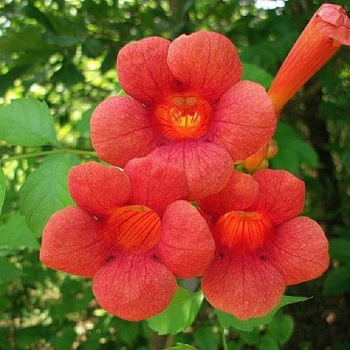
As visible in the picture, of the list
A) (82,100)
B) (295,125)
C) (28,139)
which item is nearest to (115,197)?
(28,139)

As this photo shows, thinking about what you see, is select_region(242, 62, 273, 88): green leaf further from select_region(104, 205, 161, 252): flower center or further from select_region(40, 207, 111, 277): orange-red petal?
select_region(40, 207, 111, 277): orange-red petal

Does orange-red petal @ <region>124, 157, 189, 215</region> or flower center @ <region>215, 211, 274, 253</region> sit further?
flower center @ <region>215, 211, 274, 253</region>

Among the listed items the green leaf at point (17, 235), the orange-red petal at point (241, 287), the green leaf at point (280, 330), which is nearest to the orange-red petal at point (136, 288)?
the orange-red petal at point (241, 287)

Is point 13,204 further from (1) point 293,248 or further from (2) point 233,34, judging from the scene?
(1) point 293,248

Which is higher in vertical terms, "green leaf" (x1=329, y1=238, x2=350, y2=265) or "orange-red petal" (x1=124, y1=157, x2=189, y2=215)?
"orange-red petal" (x1=124, y1=157, x2=189, y2=215)

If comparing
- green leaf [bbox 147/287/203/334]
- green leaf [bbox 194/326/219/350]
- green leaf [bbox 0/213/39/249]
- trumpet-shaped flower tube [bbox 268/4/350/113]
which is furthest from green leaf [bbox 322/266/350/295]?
trumpet-shaped flower tube [bbox 268/4/350/113]
